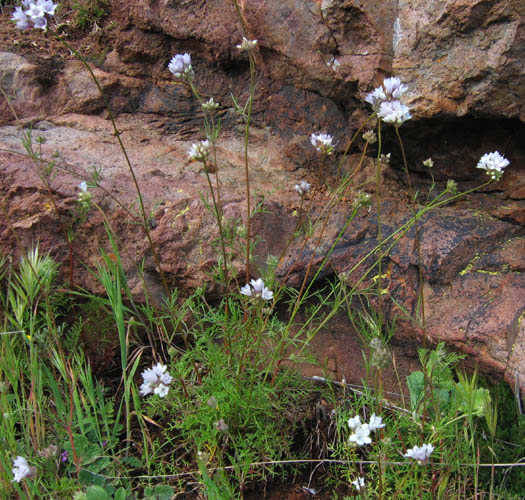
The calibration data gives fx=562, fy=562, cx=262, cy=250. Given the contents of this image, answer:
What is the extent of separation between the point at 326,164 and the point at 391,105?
1478 mm

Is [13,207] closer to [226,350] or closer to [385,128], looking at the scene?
[226,350]

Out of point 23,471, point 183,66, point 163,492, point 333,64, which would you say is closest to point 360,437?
point 163,492

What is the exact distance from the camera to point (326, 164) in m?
4.08

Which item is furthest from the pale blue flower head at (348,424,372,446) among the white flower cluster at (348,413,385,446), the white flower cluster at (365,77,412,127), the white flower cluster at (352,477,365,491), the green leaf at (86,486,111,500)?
the white flower cluster at (365,77,412,127)

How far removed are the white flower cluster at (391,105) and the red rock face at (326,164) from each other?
50 cm

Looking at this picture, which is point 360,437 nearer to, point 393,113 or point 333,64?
point 393,113

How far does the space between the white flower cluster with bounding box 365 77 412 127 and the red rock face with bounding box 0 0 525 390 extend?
0.50 m

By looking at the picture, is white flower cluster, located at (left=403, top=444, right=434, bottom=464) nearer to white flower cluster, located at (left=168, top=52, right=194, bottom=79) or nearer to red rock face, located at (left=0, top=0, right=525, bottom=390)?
red rock face, located at (left=0, top=0, right=525, bottom=390)

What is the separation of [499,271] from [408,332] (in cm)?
66

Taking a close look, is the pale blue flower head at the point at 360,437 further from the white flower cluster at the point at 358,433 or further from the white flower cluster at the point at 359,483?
the white flower cluster at the point at 359,483

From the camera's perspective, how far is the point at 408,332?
3.37 m

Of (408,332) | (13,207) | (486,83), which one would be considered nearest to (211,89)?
(13,207)

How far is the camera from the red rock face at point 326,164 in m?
3.29

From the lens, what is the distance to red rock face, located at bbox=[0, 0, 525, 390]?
3.29 metres
